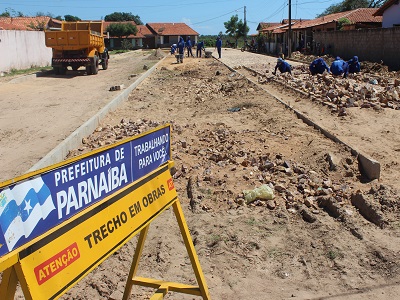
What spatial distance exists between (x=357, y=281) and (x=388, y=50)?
22.0 metres

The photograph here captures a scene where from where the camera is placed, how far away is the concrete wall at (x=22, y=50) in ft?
84.8

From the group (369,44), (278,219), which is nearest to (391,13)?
(369,44)

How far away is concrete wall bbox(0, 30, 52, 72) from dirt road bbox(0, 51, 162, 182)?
4.58 metres

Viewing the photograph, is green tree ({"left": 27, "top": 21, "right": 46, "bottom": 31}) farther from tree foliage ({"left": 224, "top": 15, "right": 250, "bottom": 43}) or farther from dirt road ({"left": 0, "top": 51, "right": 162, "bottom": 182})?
tree foliage ({"left": 224, "top": 15, "right": 250, "bottom": 43})

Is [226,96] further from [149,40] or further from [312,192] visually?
[149,40]

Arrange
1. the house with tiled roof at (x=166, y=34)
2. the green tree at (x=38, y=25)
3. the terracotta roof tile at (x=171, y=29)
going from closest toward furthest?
the green tree at (x=38, y=25), the house with tiled roof at (x=166, y=34), the terracotta roof tile at (x=171, y=29)

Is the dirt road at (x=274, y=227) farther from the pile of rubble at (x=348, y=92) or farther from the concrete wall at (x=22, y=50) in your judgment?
the concrete wall at (x=22, y=50)

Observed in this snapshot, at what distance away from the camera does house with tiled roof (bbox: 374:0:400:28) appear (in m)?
29.8

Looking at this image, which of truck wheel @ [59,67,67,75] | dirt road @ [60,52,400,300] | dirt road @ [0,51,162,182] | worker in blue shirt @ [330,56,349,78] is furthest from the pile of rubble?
truck wheel @ [59,67,67,75]

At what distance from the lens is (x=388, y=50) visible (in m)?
23.8

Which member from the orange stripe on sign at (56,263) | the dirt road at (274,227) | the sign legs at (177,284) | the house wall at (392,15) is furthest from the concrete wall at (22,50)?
Answer: the orange stripe on sign at (56,263)

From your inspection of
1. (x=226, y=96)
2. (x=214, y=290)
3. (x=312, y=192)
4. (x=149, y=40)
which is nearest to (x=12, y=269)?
(x=214, y=290)

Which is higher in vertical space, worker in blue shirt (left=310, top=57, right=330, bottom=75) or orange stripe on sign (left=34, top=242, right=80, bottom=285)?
worker in blue shirt (left=310, top=57, right=330, bottom=75)

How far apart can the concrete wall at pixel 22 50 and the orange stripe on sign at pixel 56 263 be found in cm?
2538
